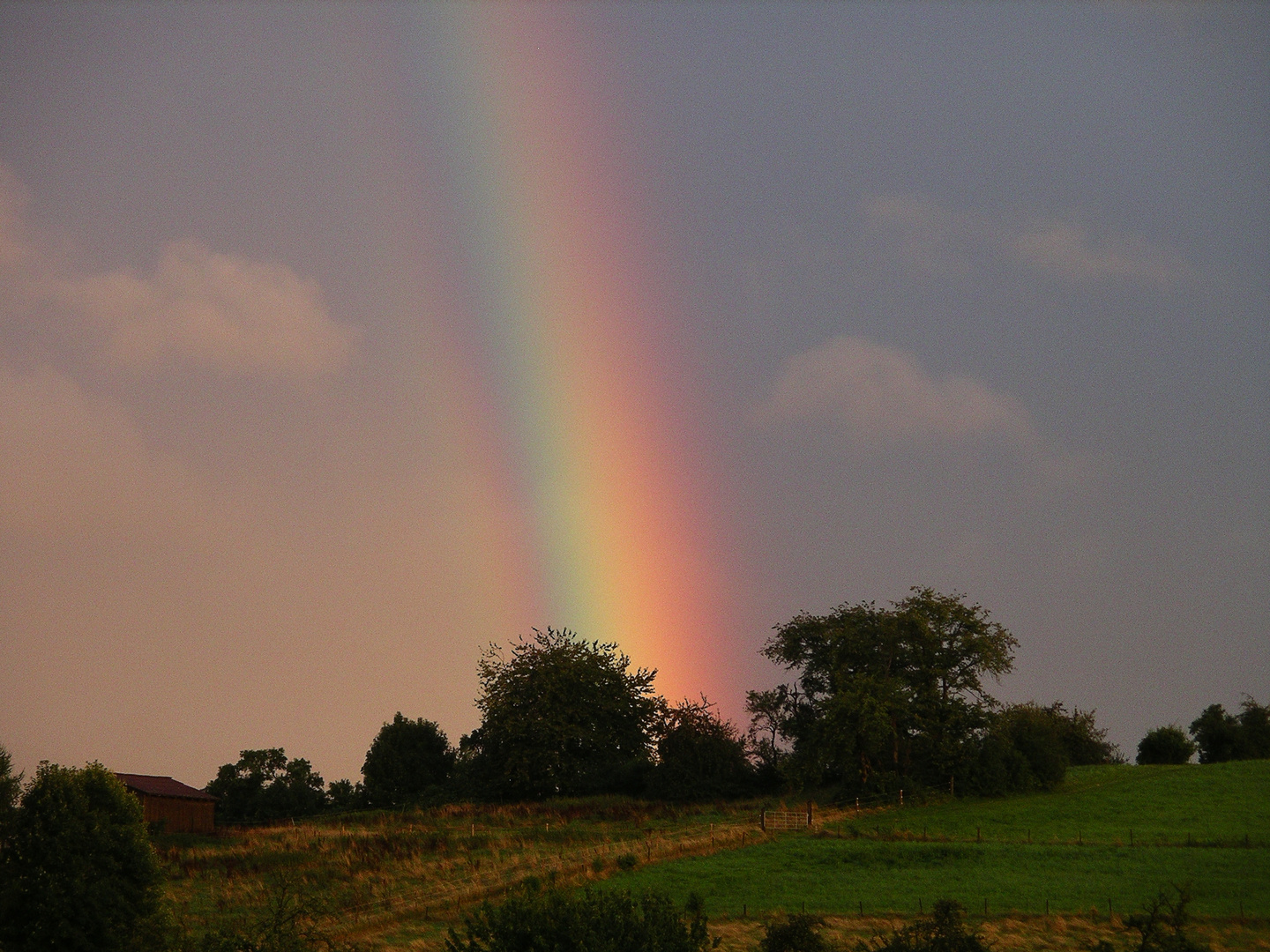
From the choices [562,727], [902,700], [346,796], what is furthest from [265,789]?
[902,700]

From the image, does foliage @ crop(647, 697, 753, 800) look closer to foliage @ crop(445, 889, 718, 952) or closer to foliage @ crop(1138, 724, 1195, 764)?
foliage @ crop(1138, 724, 1195, 764)

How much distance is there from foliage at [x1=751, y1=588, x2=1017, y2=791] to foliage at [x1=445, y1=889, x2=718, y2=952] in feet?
146

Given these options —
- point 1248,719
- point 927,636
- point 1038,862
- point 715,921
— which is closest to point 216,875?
point 715,921

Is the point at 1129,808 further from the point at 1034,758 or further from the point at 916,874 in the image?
the point at 916,874

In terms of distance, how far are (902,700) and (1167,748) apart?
86.1 feet

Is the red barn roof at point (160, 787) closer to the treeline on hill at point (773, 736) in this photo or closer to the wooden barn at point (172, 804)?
the wooden barn at point (172, 804)

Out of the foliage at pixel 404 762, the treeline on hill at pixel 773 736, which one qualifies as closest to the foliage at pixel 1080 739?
the treeline on hill at pixel 773 736

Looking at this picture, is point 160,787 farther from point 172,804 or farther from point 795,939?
point 795,939

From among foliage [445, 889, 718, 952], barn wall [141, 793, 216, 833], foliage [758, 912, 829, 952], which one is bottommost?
foliage [758, 912, 829, 952]

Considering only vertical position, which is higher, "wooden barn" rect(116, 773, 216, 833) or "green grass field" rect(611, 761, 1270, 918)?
"wooden barn" rect(116, 773, 216, 833)

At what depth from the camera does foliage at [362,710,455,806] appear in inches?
3782

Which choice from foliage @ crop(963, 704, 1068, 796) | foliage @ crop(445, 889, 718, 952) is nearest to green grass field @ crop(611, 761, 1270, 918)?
foliage @ crop(963, 704, 1068, 796)

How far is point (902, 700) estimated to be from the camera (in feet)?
214

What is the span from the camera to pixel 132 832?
28.9 m
